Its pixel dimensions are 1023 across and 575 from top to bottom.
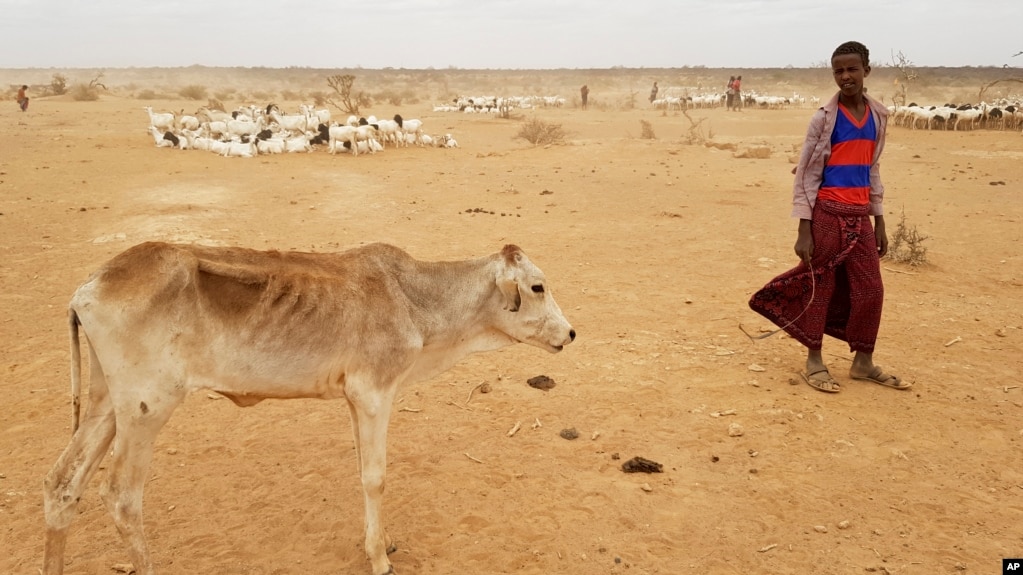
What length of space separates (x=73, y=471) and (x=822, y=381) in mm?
4994

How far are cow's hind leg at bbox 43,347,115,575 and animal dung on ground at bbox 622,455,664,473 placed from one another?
2912mm

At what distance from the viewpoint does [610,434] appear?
5.05 meters

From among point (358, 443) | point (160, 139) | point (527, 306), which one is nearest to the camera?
point (358, 443)

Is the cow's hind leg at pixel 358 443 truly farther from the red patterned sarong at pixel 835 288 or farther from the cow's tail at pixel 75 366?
the red patterned sarong at pixel 835 288

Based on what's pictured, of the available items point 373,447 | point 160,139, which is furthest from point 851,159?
point 160,139

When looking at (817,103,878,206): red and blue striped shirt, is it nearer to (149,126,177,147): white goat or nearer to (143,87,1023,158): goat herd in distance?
(143,87,1023,158): goat herd in distance

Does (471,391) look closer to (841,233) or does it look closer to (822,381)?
(822,381)

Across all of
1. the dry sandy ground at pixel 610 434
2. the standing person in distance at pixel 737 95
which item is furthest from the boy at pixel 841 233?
the standing person in distance at pixel 737 95

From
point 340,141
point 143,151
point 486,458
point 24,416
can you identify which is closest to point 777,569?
point 486,458

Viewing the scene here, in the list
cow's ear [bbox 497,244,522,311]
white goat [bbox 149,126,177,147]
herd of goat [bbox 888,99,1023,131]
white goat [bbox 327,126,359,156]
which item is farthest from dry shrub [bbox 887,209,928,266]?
herd of goat [bbox 888,99,1023,131]

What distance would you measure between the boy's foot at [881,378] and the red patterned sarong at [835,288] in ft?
0.70

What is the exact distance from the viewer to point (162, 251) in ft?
10.1

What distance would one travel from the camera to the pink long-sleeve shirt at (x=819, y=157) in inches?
207

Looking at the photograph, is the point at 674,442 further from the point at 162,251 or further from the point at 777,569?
the point at 162,251
